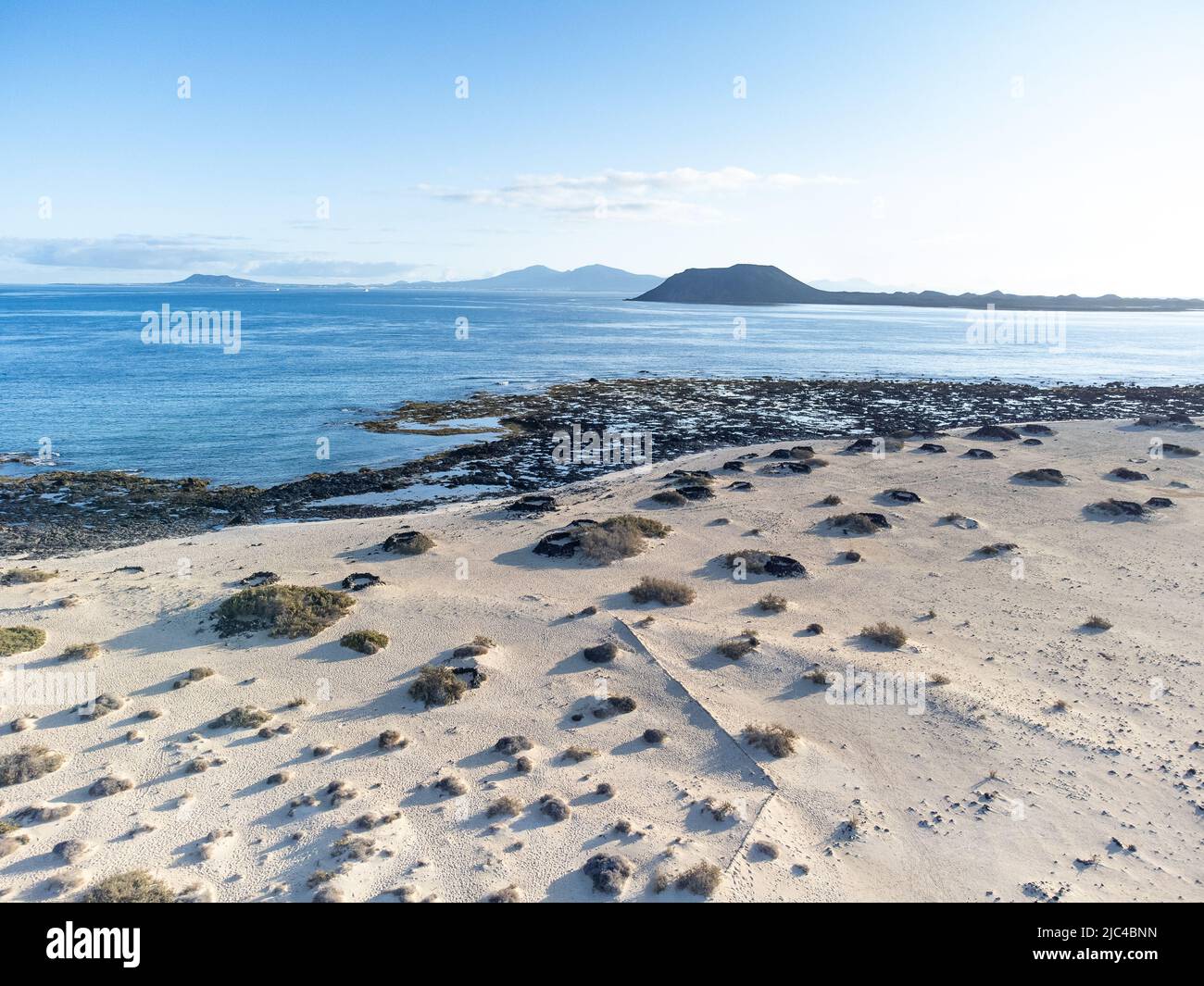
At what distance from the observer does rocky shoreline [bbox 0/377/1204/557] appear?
98.5 feet

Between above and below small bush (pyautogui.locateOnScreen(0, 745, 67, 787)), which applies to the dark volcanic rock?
above

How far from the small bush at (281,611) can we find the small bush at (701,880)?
40.8 feet

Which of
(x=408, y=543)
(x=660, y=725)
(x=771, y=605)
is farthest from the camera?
(x=408, y=543)

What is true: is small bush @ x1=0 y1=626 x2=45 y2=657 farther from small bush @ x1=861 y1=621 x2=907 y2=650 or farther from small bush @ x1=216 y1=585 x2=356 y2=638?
small bush @ x1=861 y1=621 x2=907 y2=650

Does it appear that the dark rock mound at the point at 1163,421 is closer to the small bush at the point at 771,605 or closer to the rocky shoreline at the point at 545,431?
the rocky shoreline at the point at 545,431

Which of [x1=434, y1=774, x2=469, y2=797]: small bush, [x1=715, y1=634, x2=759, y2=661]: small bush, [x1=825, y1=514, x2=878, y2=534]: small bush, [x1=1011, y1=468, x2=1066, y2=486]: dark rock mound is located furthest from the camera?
[x1=1011, y1=468, x2=1066, y2=486]: dark rock mound

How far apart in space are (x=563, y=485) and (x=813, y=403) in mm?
30413

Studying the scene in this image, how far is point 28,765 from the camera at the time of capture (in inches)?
519

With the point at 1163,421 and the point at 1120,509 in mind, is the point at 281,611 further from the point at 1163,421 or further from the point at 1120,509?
the point at 1163,421

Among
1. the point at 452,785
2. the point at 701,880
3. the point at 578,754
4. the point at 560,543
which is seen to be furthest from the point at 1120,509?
the point at 452,785

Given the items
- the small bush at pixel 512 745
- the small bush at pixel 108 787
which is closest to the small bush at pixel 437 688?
the small bush at pixel 512 745

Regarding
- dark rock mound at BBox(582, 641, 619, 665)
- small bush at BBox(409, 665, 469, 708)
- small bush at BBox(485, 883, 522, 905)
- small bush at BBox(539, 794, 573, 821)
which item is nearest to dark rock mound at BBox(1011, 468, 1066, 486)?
dark rock mound at BBox(582, 641, 619, 665)

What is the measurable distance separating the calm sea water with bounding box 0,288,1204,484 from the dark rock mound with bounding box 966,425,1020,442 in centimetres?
3240

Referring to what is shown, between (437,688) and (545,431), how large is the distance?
33001mm
